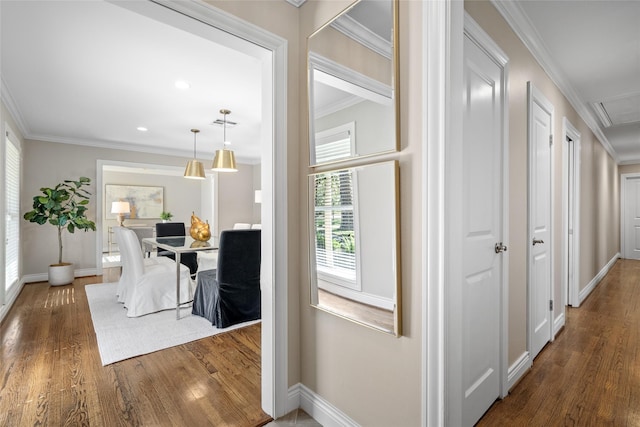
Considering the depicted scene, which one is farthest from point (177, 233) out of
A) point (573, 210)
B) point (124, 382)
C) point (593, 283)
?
point (593, 283)

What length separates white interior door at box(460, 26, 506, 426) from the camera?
5.01ft

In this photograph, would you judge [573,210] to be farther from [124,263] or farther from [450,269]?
[124,263]

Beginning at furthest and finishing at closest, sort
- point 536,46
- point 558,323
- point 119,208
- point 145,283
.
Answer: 1. point 119,208
2. point 145,283
3. point 558,323
4. point 536,46

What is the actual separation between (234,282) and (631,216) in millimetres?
9412

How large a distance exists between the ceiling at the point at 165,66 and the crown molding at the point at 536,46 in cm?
1

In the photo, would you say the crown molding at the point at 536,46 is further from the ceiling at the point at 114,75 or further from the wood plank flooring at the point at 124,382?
the wood plank flooring at the point at 124,382

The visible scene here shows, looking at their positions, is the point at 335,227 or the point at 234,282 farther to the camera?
the point at 234,282

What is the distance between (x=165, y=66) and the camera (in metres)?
2.80

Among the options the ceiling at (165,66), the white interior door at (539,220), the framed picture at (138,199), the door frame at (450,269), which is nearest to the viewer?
the door frame at (450,269)

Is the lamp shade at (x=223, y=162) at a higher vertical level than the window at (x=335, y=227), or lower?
higher

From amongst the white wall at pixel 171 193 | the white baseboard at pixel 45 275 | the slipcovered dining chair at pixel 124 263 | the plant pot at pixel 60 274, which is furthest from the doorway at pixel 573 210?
the white wall at pixel 171 193

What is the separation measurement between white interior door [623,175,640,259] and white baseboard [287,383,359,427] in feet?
30.7

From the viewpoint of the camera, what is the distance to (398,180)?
1.31 metres

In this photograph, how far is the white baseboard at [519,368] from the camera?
1.97 metres
